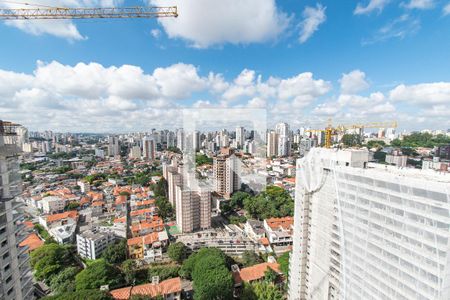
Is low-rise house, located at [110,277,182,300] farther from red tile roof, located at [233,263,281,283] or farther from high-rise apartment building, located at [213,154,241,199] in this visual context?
high-rise apartment building, located at [213,154,241,199]

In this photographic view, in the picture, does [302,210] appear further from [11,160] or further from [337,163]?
[11,160]

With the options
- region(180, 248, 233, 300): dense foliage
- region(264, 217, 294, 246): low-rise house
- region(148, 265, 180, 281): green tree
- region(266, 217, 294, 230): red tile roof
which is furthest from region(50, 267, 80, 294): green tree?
region(266, 217, 294, 230): red tile roof

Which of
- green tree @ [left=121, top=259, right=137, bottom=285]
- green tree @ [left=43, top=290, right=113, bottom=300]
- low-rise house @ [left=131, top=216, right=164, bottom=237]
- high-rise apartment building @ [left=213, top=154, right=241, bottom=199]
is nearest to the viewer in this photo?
green tree @ [left=43, top=290, right=113, bottom=300]

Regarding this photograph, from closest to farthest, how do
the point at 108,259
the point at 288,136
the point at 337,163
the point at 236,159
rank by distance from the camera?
the point at 337,163
the point at 108,259
the point at 236,159
the point at 288,136

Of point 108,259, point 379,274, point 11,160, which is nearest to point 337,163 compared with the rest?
point 379,274

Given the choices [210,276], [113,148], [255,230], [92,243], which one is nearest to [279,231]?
[255,230]

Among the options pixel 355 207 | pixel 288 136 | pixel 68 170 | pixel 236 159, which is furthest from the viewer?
pixel 288 136

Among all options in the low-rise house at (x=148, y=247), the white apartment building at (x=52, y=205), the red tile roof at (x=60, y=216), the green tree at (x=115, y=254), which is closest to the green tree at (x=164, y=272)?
the low-rise house at (x=148, y=247)
